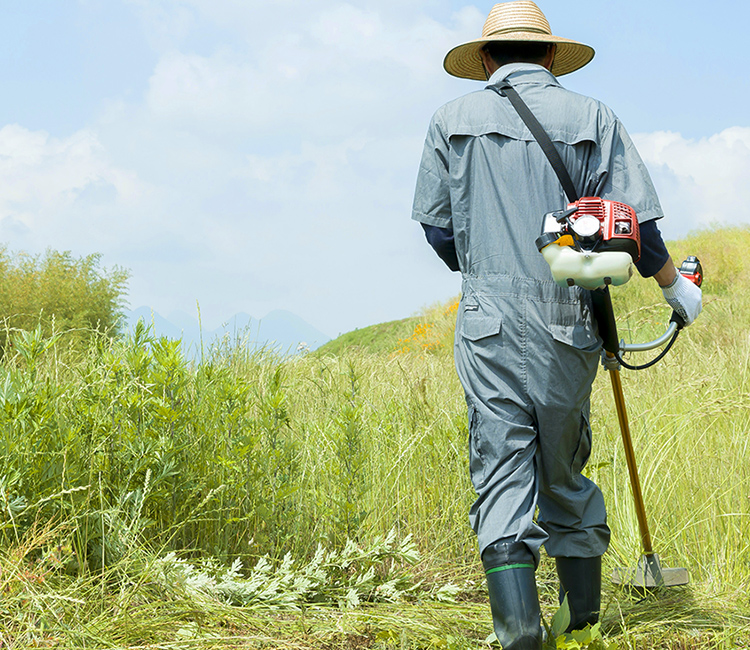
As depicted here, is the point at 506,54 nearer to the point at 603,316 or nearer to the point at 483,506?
the point at 603,316

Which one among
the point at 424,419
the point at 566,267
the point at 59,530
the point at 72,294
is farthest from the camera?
the point at 72,294

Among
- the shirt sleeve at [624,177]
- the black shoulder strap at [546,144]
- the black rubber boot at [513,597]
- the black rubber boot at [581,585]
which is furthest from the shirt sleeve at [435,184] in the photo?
the black rubber boot at [581,585]

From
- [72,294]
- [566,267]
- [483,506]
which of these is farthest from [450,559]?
[72,294]

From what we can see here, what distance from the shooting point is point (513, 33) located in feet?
8.39

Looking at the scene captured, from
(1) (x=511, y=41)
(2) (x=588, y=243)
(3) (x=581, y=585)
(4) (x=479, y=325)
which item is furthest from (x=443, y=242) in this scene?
(3) (x=581, y=585)

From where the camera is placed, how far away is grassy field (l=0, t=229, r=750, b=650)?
2504mm

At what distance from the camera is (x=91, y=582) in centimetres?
266

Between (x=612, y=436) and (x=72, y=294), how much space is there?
9.57 meters

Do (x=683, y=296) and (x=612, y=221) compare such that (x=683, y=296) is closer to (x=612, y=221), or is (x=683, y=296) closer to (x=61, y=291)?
(x=612, y=221)

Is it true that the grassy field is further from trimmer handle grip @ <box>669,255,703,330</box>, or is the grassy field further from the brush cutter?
the brush cutter

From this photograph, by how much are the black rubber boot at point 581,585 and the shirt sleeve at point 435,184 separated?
4.16ft

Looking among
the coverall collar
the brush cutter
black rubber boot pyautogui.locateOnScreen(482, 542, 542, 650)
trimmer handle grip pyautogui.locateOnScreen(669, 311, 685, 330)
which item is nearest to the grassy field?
black rubber boot pyautogui.locateOnScreen(482, 542, 542, 650)

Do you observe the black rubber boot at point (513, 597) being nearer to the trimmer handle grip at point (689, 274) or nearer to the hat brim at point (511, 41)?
the trimmer handle grip at point (689, 274)

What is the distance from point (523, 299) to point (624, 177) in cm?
58
